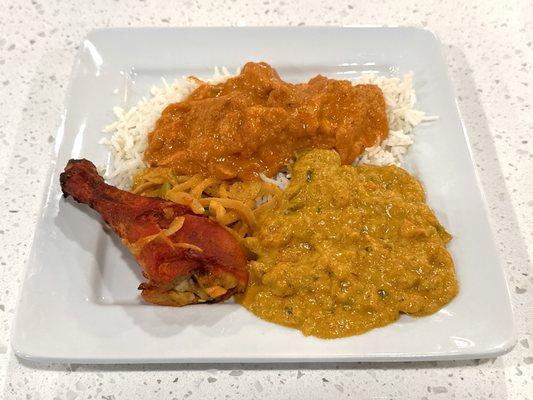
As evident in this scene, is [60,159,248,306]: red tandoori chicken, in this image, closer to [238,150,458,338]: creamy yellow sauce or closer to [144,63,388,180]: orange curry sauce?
[238,150,458,338]: creamy yellow sauce

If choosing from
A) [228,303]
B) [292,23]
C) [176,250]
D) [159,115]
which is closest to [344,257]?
[228,303]

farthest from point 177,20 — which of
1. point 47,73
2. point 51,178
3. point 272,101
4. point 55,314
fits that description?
point 55,314

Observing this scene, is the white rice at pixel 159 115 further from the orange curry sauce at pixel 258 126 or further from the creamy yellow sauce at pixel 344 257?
the creamy yellow sauce at pixel 344 257

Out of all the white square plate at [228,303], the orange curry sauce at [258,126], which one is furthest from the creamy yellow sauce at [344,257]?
the orange curry sauce at [258,126]

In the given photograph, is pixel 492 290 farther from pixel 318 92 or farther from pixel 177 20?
pixel 177 20

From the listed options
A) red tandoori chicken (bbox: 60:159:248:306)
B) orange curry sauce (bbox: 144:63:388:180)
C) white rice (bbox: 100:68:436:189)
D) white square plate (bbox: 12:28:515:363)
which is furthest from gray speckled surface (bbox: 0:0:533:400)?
orange curry sauce (bbox: 144:63:388:180)

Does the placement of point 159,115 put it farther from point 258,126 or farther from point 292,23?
point 292,23
